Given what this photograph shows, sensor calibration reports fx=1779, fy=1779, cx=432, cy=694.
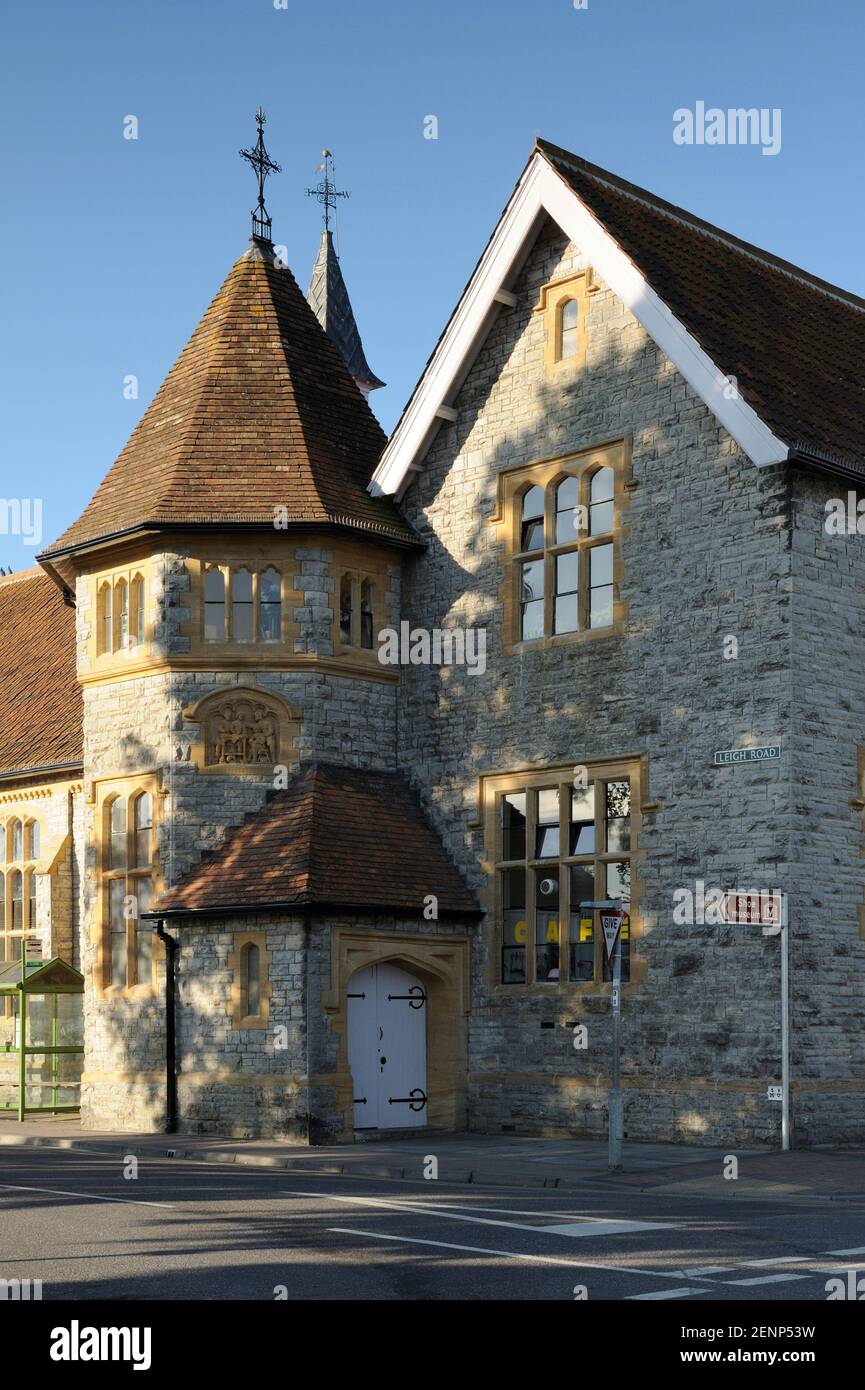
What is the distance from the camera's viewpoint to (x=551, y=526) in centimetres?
2358

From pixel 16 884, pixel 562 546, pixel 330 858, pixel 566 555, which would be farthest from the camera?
pixel 16 884

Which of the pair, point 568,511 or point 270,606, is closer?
point 568,511

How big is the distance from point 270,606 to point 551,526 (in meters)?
4.00

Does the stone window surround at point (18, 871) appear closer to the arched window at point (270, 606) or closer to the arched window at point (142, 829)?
the arched window at point (142, 829)

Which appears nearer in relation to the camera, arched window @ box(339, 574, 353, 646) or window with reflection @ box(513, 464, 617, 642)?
window with reflection @ box(513, 464, 617, 642)

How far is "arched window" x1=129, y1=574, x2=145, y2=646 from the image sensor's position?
24.7 m

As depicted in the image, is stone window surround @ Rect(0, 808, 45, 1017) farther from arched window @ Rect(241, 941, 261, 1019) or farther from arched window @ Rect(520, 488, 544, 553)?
arched window @ Rect(520, 488, 544, 553)

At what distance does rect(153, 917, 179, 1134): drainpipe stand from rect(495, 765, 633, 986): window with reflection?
4.36 metres

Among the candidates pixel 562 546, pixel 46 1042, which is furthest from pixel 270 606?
pixel 46 1042

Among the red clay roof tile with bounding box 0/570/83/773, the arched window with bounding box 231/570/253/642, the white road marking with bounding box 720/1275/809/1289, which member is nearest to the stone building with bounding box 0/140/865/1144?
the arched window with bounding box 231/570/253/642

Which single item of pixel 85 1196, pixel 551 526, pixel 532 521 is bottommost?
pixel 85 1196

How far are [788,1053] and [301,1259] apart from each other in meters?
9.75

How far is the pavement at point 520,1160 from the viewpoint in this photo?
16703 millimetres

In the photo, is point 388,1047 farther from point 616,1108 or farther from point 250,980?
point 616,1108
